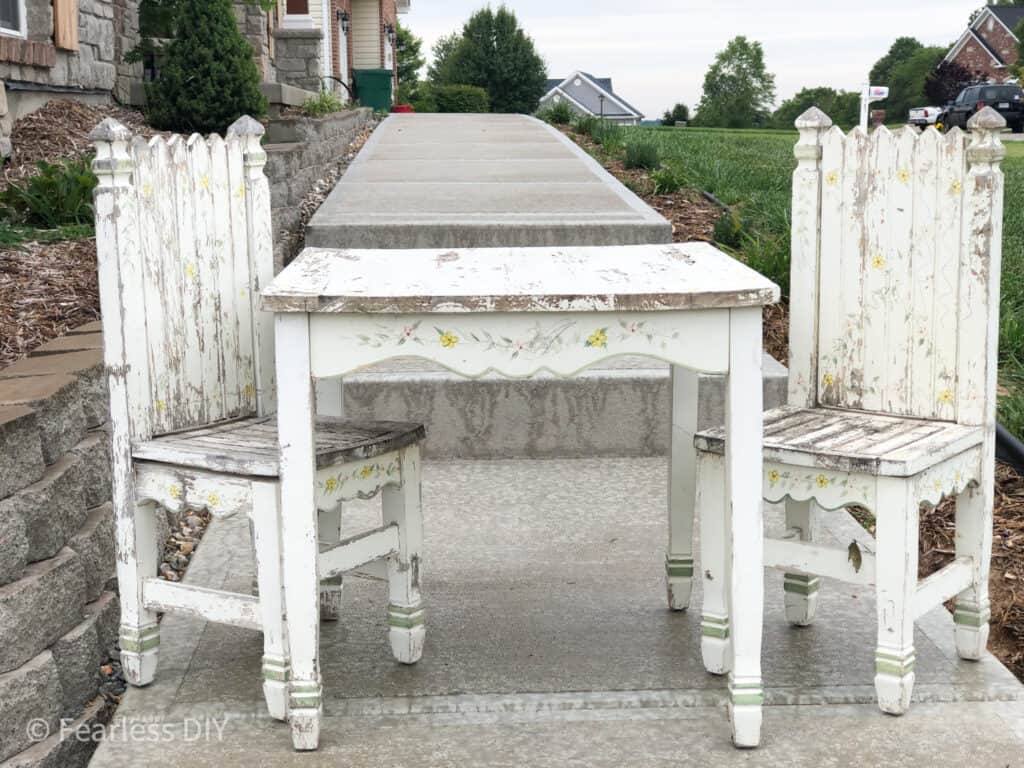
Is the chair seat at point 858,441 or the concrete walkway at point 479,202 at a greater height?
the concrete walkway at point 479,202

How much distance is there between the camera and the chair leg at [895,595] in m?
2.96

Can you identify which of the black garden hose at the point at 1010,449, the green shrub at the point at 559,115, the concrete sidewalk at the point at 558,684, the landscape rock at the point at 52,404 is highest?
the green shrub at the point at 559,115

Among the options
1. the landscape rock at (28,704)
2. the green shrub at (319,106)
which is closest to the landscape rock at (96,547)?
the landscape rock at (28,704)

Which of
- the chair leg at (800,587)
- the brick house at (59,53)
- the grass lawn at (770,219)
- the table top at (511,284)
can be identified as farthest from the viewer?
the brick house at (59,53)

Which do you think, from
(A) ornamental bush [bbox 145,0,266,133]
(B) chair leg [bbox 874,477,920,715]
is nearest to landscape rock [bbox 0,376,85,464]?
(B) chair leg [bbox 874,477,920,715]

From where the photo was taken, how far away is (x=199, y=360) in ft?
10.9

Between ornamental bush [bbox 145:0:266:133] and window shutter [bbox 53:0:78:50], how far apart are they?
2.77 feet

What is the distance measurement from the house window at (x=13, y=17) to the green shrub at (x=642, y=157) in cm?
468

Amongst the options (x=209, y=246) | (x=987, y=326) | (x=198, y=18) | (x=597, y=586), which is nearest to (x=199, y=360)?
(x=209, y=246)

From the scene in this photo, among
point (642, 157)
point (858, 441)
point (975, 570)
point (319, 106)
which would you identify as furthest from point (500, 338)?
point (319, 106)

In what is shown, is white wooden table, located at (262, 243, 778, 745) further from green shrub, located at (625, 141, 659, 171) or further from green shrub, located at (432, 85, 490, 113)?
green shrub, located at (432, 85, 490, 113)

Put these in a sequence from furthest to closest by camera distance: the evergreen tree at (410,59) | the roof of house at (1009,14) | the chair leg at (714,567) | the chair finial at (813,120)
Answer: the roof of house at (1009,14), the evergreen tree at (410,59), the chair finial at (813,120), the chair leg at (714,567)

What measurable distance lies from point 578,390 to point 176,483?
2.52 m

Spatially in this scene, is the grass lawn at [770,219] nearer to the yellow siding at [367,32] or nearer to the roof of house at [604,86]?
the yellow siding at [367,32]
